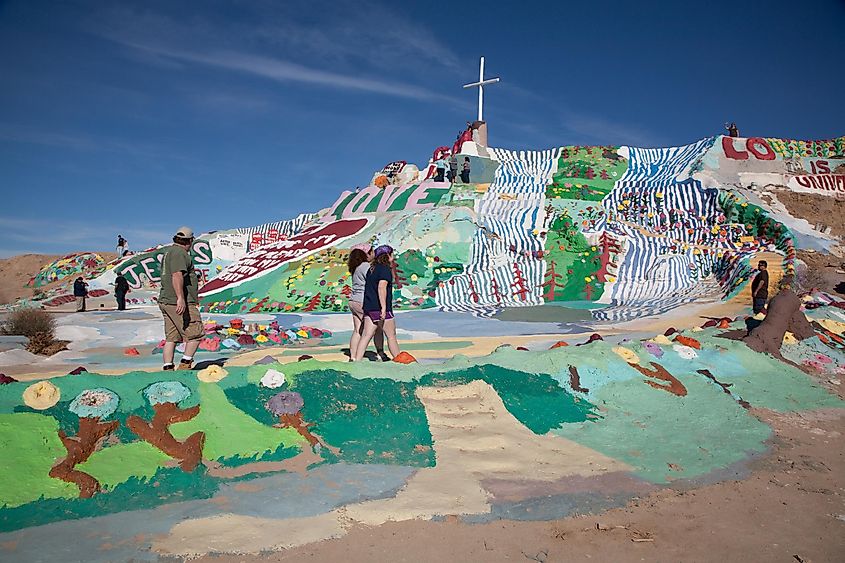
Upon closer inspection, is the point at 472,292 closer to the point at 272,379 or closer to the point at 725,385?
the point at 725,385

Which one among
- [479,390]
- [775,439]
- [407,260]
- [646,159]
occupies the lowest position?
[775,439]

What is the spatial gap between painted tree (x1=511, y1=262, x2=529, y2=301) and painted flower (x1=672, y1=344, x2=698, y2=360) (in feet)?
27.5

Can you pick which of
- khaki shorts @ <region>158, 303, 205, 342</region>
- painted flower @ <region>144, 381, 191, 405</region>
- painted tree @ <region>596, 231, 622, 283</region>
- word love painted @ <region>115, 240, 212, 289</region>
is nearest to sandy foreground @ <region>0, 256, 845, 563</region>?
painted flower @ <region>144, 381, 191, 405</region>

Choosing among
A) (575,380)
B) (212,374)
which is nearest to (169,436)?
(212,374)

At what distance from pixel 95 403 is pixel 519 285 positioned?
→ 1208 centimetres

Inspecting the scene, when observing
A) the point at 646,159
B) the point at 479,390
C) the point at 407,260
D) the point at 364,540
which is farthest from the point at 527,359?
the point at 646,159

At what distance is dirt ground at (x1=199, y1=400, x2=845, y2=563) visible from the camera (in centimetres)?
264

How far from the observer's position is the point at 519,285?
48.9 ft

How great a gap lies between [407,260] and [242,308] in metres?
4.13

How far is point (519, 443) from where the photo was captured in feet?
13.5

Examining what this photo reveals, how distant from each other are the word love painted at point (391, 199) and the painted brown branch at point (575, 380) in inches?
498

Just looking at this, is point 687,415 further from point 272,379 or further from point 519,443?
point 272,379

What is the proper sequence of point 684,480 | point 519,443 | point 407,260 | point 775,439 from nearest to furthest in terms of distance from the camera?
point 684,480, point 519,443, point 775,439, point 407,260

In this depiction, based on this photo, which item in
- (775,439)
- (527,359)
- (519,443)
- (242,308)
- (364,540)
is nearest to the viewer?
(364,540)
